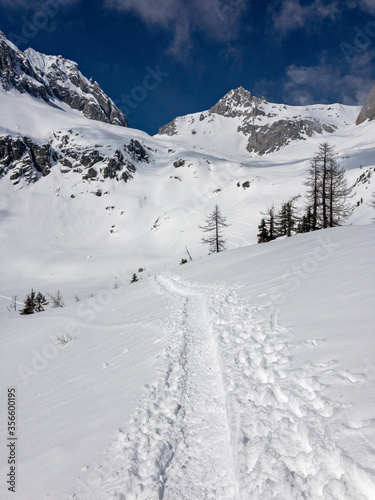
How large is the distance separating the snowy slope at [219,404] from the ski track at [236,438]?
0.01 meters

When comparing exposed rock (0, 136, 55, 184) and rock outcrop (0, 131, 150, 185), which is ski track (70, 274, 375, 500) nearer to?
rock outcrop (0, 131, 150, 185)

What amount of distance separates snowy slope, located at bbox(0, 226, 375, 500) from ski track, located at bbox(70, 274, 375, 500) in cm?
1

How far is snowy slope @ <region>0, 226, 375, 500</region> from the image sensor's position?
2539 millimetres

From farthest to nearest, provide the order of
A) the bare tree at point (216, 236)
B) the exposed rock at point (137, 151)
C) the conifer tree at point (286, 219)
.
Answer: the exposed rock at point (137, 151) < the bare tree at point (216, 236) < the conifer tree at point (286, 219)

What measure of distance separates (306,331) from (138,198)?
97577mm

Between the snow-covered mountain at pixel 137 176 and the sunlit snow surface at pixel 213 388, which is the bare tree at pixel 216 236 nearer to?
the snow-covered mountain at pixel 137 176

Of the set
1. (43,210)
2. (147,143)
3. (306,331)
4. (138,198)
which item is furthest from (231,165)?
→ (306,331)

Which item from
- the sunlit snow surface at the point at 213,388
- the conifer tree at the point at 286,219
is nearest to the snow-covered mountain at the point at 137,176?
the conifer tree at the point at 286,219

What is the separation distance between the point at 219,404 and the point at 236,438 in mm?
859

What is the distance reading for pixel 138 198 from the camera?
96.8 meters

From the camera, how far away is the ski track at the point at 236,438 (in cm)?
239

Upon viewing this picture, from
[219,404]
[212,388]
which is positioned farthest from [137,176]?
[219,404]

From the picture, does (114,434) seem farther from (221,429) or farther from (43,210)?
(43,210)

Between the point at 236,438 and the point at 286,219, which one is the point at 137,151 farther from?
the point at 236,438
